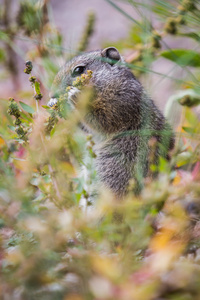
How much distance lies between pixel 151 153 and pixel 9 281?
108cm

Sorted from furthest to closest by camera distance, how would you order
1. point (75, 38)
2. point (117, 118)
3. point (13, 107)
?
point (75, 38) < point (117, 118) < point (13, 107)

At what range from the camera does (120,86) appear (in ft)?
7.79

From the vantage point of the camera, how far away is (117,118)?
90.4 inches

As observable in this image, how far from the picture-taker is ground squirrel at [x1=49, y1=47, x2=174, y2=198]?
200 cm

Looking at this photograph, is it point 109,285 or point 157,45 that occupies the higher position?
point 157,45

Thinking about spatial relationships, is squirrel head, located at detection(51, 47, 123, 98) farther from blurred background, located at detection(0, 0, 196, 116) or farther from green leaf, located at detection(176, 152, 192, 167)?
green leaf, located at detection(176, 152, 192, 167)

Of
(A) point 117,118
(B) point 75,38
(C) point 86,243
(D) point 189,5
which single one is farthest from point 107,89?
(B) point 75,38

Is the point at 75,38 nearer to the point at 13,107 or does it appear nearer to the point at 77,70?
the point at 77,70

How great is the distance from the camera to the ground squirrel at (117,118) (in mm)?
1998

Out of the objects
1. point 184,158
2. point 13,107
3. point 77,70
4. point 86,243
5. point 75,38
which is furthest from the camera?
point 75,38

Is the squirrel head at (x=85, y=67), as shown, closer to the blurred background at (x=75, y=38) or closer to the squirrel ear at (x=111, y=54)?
the squirrel ear at (x=111, y=54)

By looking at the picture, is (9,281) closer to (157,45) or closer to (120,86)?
(120,86)

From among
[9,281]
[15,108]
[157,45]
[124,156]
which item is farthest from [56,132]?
[157,45]

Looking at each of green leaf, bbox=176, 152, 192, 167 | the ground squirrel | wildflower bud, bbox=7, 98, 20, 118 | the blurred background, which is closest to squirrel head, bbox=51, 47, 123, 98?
the ground squirrel
